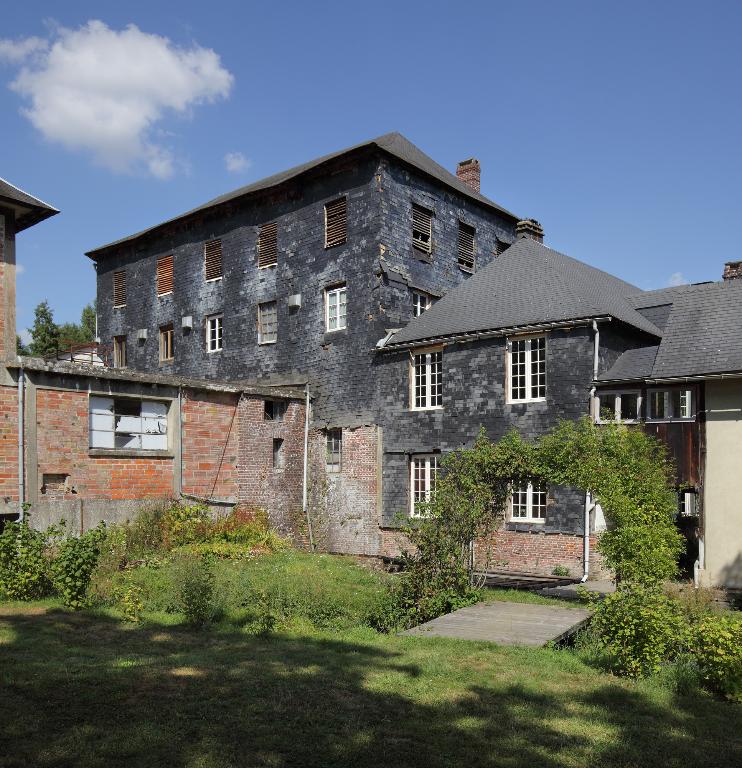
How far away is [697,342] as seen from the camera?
714 inches

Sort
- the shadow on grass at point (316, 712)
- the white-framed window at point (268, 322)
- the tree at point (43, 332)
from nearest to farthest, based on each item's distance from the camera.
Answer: the shadow on grass at point (316, 712)
the white-framed window at point (268, 322)
the tree at point (43, 332)

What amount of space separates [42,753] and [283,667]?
10.5ft

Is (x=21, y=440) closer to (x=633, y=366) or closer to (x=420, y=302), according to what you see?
(x=420, y=302)

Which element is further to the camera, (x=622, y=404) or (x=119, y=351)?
→ (x=119, y=351)

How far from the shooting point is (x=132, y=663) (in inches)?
317

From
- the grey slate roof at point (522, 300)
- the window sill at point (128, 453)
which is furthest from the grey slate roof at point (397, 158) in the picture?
the window sill at point (128, 453)

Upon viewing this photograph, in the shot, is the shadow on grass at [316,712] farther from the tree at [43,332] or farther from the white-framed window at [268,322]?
the tree at [43,332]

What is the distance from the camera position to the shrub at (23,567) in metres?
11.5

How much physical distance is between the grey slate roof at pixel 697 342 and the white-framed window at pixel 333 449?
8436mm

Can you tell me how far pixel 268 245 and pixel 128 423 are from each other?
9598 millimetres

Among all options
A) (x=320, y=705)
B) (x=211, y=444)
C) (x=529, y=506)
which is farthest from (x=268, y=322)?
(x=320, y=705)

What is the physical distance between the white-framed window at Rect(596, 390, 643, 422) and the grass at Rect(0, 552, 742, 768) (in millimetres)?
9671

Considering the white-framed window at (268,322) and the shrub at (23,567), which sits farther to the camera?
the white-framed window at (268,322)

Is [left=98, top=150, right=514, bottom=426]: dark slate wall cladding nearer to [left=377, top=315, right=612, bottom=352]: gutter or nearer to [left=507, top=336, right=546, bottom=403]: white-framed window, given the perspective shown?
[left=377, top=315, right=612, bottom=352]: gutter
